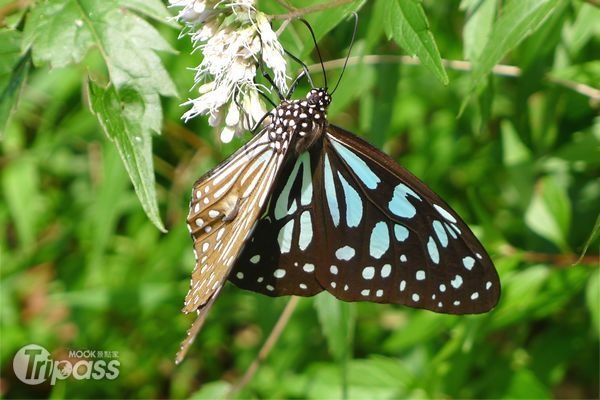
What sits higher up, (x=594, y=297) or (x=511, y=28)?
(x=511, y=28)

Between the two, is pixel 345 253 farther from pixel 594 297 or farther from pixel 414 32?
pixel 594 297

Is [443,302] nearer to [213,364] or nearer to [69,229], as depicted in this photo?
[213,364]

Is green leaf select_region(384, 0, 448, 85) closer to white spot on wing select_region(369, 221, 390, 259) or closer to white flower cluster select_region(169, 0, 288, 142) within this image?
white flower cluster select_region(169, 0, 288, 142)

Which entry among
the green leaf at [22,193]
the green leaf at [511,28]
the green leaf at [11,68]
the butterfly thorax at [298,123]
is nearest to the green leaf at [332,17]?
the butterfly thorax at [298,123]

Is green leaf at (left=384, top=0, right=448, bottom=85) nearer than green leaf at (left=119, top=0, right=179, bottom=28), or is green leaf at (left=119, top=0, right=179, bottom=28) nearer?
green leaf at (left=384, top=0, right=448, bottom=85)

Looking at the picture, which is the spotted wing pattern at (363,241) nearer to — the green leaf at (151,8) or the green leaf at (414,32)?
the green leaf at (414,32)

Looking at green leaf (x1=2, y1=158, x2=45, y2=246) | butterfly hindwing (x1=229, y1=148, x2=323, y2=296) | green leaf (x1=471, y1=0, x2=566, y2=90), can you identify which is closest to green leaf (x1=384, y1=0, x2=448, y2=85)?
green leaf (x1=471, y1=0, x2=566, y2=90)

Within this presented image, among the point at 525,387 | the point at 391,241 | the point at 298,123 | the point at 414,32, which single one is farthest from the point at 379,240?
the point at 525,387
